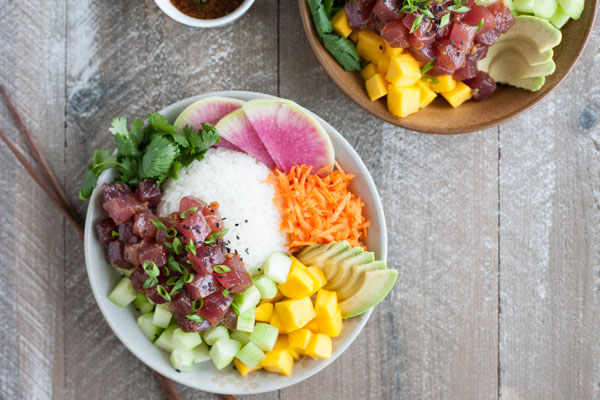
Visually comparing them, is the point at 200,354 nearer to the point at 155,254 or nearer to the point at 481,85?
the point at 155,254

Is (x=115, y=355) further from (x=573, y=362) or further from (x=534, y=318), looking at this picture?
(x=573, y=362)

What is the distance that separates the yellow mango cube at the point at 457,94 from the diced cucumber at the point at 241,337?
103 centimetres

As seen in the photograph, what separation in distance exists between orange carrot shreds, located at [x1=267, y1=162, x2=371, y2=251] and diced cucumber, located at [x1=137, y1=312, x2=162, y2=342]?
20.2 inches

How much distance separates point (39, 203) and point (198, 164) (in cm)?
67

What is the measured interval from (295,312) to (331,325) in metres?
0.13

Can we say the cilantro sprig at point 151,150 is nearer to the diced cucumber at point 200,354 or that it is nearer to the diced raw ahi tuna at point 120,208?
the diced raw ahi tuna at point 120,208

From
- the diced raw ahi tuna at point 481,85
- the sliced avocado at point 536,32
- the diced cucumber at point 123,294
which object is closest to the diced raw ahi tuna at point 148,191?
the diced cucumber at point 123,294

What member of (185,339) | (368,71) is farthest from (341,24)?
(185,339)

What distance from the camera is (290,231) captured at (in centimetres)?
196

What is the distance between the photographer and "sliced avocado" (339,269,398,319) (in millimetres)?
1875

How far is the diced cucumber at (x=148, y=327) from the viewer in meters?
1.99

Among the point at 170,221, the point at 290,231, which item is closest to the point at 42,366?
the point at 170,221

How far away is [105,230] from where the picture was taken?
6.30 feet

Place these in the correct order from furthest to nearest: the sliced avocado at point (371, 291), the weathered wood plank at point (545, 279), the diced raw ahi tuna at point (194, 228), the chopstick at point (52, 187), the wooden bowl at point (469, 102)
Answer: the weathered wood plank at point (545, 279), the chopstick at point (52, 187), the wooden bowl at point (469, 102), the sliced avocado at point (371, 291), the diced raw ahi tuna at point (194, 228)
